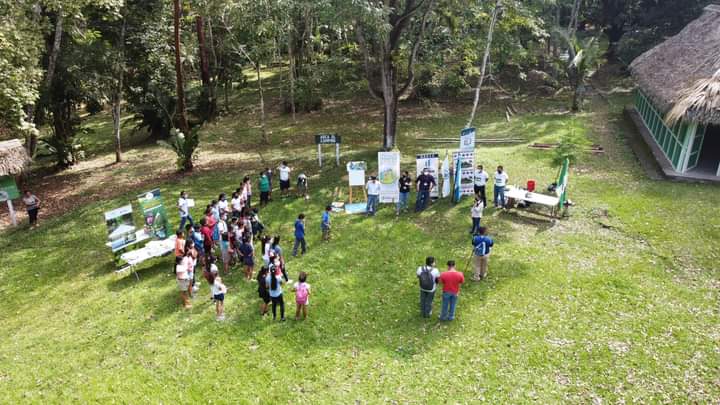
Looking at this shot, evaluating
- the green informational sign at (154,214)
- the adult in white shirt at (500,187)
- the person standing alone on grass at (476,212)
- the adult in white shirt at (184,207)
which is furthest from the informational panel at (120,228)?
the adult in white shirt at (500,187)

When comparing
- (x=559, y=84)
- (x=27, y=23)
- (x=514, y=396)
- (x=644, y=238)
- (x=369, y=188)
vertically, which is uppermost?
(x=27, y=23)

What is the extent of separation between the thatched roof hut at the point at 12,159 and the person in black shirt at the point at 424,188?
15830mm

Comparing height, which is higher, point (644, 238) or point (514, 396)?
point (644, 238)

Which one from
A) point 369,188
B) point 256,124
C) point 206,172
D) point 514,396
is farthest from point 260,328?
point 256,124

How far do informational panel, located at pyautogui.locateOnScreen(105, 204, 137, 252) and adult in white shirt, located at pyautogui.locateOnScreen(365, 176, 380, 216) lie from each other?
8.04 metres

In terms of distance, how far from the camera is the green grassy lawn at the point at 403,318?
34.6 ft

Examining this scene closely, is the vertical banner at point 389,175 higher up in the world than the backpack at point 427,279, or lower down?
higher up

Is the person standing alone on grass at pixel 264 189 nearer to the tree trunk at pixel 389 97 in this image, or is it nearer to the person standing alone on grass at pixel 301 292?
the person standing alone on grass at pixel 301 292

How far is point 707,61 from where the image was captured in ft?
68.6

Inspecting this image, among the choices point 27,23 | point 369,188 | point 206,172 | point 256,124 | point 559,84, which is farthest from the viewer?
point 559,84

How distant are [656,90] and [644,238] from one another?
10.3m

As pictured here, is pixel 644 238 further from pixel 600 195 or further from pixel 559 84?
pixel 559 84

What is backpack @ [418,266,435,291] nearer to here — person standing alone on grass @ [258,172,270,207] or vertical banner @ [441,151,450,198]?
vertical banner @ [441,151,450,198]

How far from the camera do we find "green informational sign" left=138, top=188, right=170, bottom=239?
53.3 feet
